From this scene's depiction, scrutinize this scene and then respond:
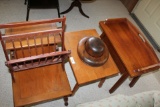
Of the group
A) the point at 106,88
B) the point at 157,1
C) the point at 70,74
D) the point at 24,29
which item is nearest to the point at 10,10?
the point at 24,29

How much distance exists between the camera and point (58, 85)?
4.69 feet

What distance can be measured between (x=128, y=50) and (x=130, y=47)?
0.07 metres

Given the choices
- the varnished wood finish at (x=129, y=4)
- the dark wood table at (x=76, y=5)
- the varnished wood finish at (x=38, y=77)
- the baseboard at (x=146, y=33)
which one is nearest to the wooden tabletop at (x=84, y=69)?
the varnished wood finish at (x=38, y=77)

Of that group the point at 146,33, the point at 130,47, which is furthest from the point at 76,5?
the point at 146,33

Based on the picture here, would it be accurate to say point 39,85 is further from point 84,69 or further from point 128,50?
point 128,50

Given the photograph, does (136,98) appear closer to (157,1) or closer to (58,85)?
(58,85)

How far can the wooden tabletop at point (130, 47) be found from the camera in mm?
1687

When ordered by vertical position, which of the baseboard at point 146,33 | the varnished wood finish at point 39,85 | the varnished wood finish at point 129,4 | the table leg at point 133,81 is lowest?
A: the table leg at point 133,81

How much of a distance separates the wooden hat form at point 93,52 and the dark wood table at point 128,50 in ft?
0.94

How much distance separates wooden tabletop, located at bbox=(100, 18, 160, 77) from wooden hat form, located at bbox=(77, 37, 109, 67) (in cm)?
29

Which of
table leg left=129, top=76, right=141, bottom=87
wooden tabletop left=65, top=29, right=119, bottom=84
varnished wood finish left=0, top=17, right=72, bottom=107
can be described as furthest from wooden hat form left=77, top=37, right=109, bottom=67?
table leg left=129, top=76, right=141, bottom=87

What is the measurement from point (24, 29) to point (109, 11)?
77.1 inches

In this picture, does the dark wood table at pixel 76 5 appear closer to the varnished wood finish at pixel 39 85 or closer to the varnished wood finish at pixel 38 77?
the varnished wood finish at pixel 38 77

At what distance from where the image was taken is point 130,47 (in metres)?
1.85
